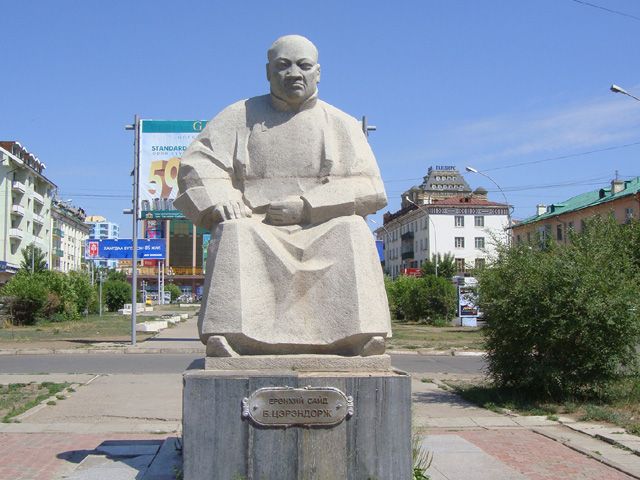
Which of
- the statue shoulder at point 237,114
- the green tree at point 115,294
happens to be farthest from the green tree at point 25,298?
the statue shoulder at point 237,114

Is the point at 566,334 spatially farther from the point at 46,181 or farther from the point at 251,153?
the point at 46,181

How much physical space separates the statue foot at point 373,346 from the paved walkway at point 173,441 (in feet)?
2.89

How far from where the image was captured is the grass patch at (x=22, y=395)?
26.5 ft

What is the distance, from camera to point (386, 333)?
15.1 ft

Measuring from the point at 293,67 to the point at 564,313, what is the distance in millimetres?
4857

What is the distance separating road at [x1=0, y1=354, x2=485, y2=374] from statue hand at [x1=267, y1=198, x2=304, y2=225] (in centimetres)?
822

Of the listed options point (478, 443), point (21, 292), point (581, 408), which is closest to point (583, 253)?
point (581, 408)

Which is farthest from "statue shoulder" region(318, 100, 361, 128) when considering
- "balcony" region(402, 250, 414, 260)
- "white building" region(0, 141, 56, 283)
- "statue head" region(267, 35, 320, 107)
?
"balcony" region(402, 250, 414, 260)

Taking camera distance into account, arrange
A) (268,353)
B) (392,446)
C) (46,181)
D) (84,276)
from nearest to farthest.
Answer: (392,446)
(268,353)
(84,276)
(46,181)

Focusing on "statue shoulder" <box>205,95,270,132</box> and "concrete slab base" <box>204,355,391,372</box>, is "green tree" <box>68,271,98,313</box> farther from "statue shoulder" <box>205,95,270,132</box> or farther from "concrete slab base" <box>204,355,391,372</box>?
"concrete slab base" <box>204,355,391,372</box>

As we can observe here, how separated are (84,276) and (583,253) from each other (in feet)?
95.8

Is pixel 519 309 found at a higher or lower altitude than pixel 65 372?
higher

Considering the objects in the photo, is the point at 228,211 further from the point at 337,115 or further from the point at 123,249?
the point at 123,249

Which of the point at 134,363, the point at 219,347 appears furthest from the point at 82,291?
the point at 219,347
